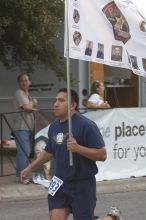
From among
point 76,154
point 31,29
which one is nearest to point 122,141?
point 31,29

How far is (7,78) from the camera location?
16.2m

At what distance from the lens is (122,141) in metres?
10.8

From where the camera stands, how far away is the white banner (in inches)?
416

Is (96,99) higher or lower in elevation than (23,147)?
higher

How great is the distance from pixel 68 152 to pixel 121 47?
1466 mm

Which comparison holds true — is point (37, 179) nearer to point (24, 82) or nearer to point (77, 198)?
point (24, 82)

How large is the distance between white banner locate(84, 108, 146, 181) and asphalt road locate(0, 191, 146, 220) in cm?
105

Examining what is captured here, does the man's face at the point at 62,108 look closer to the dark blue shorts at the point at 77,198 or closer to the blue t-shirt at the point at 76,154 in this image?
the blue t-shirt at the point at 76,154

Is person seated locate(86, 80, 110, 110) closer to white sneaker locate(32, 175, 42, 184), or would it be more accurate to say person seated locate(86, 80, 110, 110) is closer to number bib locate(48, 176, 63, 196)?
white sneaker locate(32, 175, 42, 184)

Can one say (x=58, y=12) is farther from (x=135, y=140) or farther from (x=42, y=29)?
(x=135, y=140)

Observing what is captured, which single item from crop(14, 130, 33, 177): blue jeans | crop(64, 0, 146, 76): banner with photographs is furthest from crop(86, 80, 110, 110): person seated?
crop(64, 0, 146, 76): banner with photographs

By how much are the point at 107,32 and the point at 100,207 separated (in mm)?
3469

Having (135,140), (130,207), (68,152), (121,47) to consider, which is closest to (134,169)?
(135,140)

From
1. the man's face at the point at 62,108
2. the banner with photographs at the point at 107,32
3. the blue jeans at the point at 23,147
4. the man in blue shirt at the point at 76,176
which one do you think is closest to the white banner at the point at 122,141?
the blue jeans at the point at 23,147
